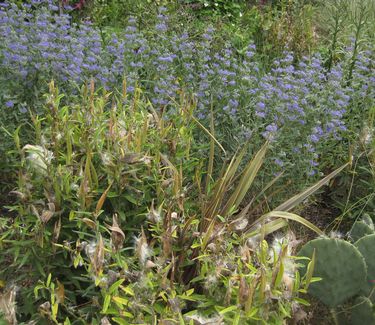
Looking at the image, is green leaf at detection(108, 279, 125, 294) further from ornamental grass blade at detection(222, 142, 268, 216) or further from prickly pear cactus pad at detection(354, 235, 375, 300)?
prickly pear cactus pad at detection(354, 235, 375, 300)

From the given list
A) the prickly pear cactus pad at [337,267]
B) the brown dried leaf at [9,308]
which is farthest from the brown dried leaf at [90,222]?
the prickly pear cactus pad at [337,267]

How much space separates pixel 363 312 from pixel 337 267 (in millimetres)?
259

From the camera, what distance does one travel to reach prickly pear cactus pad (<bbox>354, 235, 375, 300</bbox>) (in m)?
2.80

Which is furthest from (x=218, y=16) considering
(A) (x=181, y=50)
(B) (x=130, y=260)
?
(B) (x=130, y=260)

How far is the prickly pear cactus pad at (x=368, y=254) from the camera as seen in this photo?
2.80 meters

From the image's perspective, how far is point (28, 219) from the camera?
2320 millimetres

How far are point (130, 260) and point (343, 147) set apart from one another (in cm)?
240

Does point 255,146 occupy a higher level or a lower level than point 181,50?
lower

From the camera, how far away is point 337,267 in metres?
2.64

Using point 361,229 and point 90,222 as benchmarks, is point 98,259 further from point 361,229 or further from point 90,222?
point 361,229

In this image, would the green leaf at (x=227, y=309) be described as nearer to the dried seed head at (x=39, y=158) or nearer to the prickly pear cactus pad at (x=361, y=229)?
the dried seed head at (x=39, y=158)

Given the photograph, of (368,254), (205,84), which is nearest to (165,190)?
(368,254)

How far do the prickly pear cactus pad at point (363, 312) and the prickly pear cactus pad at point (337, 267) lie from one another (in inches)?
2.5

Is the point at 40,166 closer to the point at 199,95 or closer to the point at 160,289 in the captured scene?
the point at 160,289
